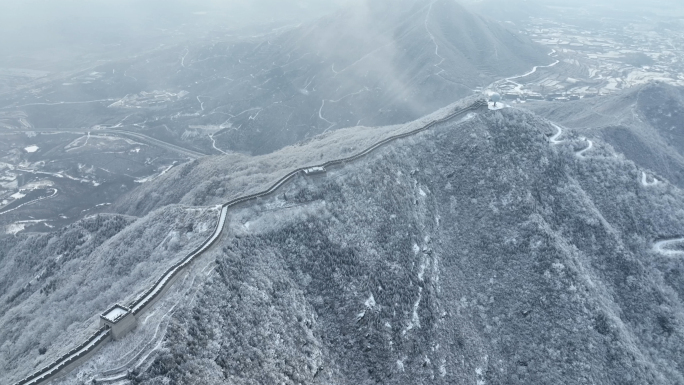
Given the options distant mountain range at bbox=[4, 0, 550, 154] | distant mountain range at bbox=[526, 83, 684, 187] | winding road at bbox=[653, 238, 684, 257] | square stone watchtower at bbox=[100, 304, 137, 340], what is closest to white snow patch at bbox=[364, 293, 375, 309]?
square stone watchtower at bbox=[100, 304, 137, 340]

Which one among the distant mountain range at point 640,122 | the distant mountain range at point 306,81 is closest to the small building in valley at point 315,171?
the distant mountain range at point 640,122

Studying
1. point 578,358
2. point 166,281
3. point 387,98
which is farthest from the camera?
point 387,98

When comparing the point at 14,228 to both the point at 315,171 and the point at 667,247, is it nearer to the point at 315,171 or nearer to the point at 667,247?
the point at 315,171

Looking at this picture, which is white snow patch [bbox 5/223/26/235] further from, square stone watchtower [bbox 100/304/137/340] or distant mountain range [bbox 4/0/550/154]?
square stone watchtower [bbox 100/304/137/340]

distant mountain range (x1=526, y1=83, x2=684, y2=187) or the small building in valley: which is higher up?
the small building in valley

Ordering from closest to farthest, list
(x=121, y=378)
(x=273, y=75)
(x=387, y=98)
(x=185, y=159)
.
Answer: (x=121, y=378) → (x=185, y=159) → (x=387, y=98) → (x=273, y=75)

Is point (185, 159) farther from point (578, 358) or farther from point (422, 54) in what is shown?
point (578, 358)

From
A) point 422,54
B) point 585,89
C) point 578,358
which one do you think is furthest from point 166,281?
point 585,89
